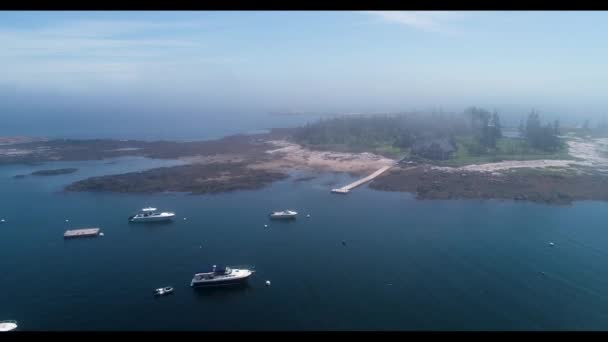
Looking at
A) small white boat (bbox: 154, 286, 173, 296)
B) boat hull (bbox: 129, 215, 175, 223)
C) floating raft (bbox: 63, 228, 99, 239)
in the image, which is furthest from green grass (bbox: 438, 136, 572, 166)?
floating raft (bbox: 63, 228, 99, 239)

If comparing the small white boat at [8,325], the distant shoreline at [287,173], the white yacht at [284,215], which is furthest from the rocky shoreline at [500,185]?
the small white boat at [8,325]

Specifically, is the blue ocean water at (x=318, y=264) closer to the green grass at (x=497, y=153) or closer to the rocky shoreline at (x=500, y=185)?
the rocky shoreline at (x=500, y=185)

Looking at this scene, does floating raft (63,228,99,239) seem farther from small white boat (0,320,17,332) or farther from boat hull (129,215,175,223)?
small white boat (0,320,17,332)

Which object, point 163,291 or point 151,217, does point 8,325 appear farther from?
point 151,217

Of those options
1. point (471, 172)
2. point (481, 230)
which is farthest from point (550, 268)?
point (471, 172)

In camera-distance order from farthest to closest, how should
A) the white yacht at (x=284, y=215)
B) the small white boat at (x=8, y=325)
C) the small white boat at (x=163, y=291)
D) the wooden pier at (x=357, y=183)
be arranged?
the wooden pier at (x=357, y=183) → the white yacht at (x=284, y=215) → the small white boat at (x=163, y=291) → the small white boat at (x=8, y=325)

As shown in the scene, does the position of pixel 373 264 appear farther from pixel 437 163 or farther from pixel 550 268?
pixel 437 163
